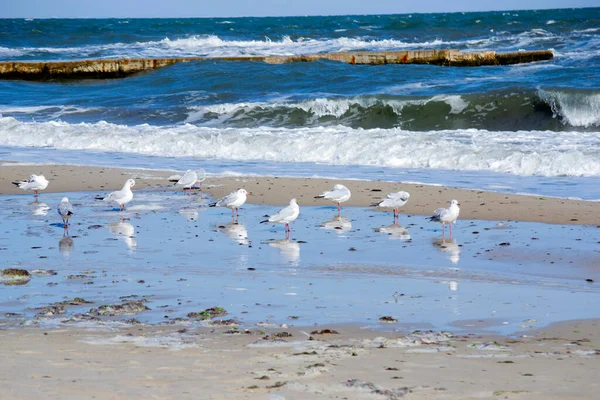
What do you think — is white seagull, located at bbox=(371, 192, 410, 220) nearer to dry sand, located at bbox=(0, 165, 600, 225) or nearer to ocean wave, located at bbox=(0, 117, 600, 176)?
dry sand, located at bbox=(0, 165, 600, 225)

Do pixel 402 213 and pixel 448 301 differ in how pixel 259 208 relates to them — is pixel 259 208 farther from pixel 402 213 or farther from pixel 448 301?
pixel 448 301

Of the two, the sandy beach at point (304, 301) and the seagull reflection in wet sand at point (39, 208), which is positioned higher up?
the sandy beach at point (304, 301)

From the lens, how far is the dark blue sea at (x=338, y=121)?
1420 cm

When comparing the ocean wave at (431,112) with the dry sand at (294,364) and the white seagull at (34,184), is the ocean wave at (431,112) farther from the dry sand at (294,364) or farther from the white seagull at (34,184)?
the dry sand at (294,364)

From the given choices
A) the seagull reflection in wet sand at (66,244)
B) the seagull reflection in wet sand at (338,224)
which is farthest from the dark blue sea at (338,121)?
the seagull reflection in wet sand at (66,244)

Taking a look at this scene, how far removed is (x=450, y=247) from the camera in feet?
28.0

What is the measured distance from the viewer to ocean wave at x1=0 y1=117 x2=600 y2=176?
550 inches

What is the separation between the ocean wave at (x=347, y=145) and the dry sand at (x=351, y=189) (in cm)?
246

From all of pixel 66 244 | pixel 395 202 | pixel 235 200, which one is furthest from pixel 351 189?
pixel 66 244

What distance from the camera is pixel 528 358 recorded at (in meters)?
4.85

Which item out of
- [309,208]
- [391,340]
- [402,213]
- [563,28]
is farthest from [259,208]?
[563,28]

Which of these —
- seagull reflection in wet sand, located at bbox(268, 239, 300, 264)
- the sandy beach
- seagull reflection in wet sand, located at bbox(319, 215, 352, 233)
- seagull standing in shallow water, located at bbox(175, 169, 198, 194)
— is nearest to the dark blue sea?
seagull standing in shallow water, located at bbox(175, 169, 198, 194)

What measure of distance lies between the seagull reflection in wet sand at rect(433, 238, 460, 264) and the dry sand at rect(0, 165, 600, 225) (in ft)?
4.13

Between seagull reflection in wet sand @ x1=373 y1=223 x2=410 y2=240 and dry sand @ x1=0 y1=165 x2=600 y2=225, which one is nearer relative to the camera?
A: seagull reflection in wet sand @ x1=373 y1=223 x2=410 y2=240
